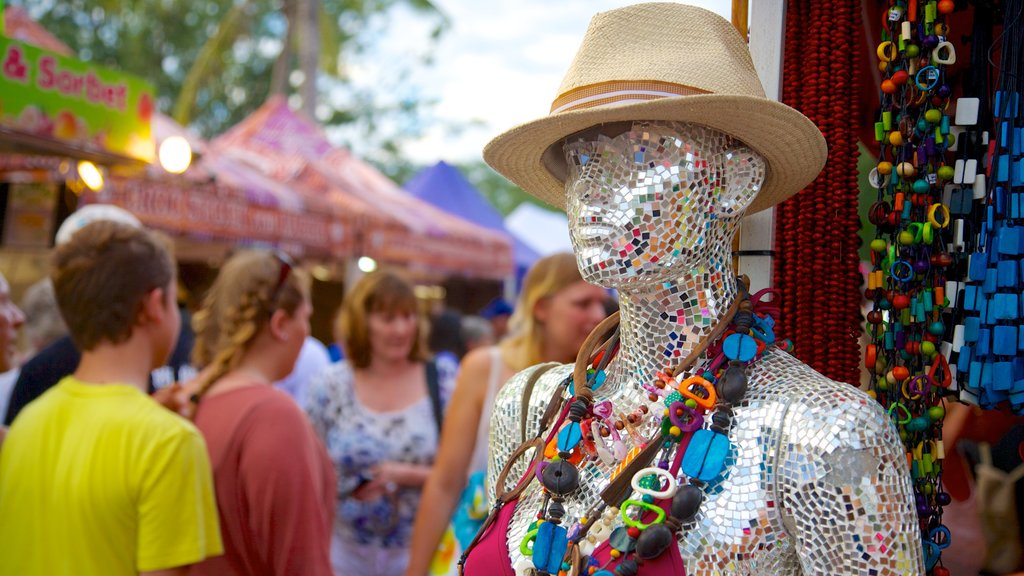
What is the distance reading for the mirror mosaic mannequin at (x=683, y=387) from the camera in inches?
48.1

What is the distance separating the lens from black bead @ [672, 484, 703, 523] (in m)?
1.25

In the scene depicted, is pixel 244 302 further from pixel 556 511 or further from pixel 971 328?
pixel 971 328

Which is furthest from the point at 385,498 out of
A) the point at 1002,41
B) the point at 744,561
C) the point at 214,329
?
the point at 1002,41

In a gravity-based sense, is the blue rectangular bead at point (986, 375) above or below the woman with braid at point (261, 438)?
above

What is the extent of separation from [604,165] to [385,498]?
2396 mm

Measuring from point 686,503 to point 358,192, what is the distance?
8853 mm

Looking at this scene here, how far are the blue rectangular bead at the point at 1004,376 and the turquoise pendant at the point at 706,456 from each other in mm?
428

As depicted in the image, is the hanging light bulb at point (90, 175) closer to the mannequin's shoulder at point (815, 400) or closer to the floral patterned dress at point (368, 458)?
the floral patterned dress at point (368, 458)

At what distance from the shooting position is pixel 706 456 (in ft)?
4.21

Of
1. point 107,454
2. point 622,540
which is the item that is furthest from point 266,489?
point 622,540

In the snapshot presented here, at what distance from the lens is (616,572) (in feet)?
4.10

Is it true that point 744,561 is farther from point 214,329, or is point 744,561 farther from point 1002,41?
point 214,329

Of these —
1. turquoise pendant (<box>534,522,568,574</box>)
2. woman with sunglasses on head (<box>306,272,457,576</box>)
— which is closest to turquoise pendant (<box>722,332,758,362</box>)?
turquoise pendant (<box>534,522,568,574</box>)

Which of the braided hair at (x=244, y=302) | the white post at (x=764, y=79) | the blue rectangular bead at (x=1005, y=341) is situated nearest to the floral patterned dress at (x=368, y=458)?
the braided hair at (x=244, y=302)
